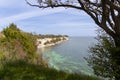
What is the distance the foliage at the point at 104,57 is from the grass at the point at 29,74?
102 inches

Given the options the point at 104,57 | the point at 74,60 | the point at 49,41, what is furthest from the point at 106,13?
the point at 49,41

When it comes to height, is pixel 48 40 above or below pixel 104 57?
below

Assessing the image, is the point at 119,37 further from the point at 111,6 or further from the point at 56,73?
the point at 56,73

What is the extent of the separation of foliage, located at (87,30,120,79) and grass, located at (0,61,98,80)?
2603 mm

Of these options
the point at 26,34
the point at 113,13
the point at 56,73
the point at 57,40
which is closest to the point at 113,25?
the point at 113,13

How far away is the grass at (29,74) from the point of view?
10.9 m

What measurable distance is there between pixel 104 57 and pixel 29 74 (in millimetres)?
3839

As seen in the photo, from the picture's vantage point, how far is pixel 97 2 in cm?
1461

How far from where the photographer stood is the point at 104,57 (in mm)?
14047

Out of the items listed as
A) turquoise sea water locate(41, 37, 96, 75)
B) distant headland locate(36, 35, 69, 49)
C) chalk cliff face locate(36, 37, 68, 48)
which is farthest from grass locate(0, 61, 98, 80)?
chalk cliff face locate(36, 37, 68, 48)

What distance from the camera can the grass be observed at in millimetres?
10859

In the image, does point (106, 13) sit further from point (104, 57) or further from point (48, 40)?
point (48, 40)

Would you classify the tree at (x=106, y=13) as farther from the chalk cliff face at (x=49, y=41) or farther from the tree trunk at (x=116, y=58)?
the chalk cliff face at (x=49, y=41)

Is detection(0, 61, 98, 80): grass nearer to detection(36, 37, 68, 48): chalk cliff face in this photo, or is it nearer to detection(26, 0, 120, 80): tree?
detection(26, 0, 120, 80): tree
